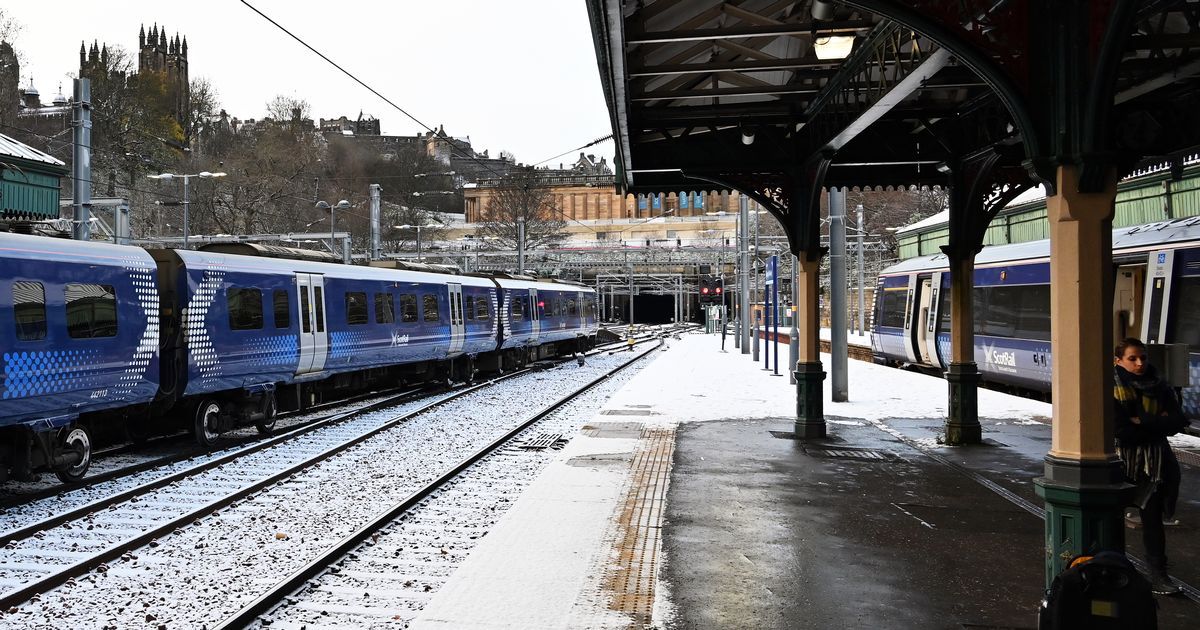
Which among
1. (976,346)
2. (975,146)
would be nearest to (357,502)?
(975,146)

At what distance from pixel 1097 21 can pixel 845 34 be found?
4138 mm

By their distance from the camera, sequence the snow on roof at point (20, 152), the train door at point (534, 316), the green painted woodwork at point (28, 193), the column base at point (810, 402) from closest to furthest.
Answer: the column base at point (810, 402), the snow on roof at point (20, 152), the green painted woodwork at point (28, 193), the train door at point (534, 316)

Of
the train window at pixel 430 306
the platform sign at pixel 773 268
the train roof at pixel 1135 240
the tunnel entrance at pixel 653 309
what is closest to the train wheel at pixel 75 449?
the train window at pixel 430 306

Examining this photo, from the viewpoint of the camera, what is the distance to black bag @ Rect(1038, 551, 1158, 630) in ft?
15.3

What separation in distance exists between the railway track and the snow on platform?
2749mm

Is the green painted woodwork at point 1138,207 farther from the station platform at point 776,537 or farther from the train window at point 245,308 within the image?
the train window at point 245,308

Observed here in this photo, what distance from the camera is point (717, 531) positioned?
312 inches

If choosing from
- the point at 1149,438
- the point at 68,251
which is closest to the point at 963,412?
the point at 1149,438

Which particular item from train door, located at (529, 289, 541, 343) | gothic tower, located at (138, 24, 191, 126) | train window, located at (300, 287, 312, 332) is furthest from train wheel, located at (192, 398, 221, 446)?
gothic tower, located at (138, 24, 191, 126)

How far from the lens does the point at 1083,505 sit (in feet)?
17.9

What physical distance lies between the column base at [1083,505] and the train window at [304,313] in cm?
1251

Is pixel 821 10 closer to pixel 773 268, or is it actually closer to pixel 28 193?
pixel 773 268

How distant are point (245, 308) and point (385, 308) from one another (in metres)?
5.45

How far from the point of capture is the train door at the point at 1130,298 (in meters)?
14.8
